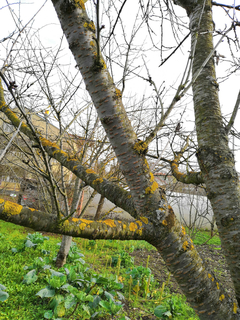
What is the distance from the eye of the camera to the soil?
3.97m

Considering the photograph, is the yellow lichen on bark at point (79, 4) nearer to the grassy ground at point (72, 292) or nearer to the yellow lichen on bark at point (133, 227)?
the yellow lichen on bark at point (133, 227)

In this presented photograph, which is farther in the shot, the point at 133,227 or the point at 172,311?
the point at 172,311

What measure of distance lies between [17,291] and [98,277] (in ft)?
3.55

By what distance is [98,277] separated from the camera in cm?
288

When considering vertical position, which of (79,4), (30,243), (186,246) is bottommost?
(30,243)

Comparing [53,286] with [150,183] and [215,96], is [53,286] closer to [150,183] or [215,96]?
[150,183]

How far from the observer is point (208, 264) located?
4.00 metres

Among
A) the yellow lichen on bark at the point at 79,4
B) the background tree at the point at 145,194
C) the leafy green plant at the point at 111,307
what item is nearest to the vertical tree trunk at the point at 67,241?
the leafy green plant at the point at 111,307

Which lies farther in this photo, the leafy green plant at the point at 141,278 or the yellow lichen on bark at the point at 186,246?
the leafy green plant at the point at 141,278

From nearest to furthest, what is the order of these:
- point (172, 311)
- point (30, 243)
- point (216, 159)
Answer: point (216, 159), point (172, 311), point (30, 243)

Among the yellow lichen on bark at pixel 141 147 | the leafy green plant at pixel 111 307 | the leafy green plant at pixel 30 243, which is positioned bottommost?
the leafy green plant at pixel 111 307

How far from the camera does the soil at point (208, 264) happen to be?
3.97 metres

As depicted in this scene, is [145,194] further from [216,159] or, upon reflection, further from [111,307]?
[111,307]

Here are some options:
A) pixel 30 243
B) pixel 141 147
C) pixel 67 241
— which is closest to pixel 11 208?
pixel 141 147
